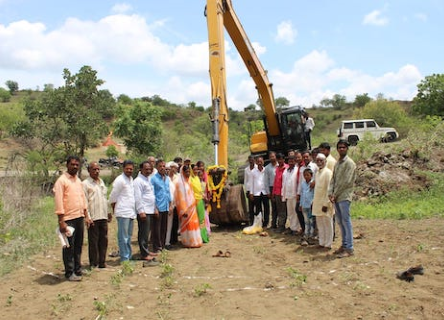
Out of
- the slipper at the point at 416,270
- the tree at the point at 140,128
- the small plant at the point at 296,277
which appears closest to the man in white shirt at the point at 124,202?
the small plant at the point at 296,277

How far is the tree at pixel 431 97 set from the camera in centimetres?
2973

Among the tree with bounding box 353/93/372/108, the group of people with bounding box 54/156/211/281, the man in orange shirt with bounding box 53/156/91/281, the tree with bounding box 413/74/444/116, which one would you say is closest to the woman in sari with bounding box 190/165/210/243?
the group of people with bounding box 54/156/211/281

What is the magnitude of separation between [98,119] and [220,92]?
35.9 feet

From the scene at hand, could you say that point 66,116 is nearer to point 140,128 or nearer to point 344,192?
point 140,128

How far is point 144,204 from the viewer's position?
6672 mm

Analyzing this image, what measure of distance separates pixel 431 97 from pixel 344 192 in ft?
90.7

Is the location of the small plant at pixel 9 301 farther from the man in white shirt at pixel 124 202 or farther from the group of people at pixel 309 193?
the group of people at pixel 309 193

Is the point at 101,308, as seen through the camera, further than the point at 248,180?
No

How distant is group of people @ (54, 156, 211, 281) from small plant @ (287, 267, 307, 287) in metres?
2.09

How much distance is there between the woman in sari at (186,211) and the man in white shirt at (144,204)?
0.88m

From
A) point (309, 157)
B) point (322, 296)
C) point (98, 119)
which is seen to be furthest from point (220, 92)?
point (98, 119)

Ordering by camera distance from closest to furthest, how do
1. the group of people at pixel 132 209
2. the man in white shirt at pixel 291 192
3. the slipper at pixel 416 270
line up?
the slipper at pixel 416 270
the group of people at pixel 132 209
the man in white shirt at pixel 291 192

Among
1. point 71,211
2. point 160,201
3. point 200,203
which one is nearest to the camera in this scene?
point 71,211

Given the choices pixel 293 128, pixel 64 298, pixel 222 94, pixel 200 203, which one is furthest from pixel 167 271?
pixel 293 128
